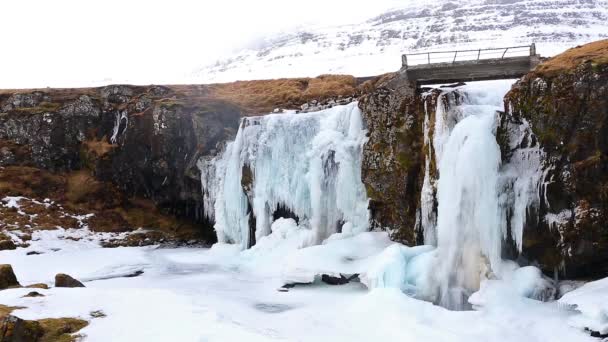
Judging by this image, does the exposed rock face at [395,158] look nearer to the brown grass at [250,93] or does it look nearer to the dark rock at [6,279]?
the dark rock at [6,279]

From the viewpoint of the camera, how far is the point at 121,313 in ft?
34.8

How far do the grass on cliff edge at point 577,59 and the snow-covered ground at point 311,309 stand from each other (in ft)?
16.2

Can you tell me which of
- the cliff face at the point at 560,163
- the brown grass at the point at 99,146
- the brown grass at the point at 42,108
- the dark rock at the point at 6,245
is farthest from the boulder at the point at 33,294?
the brown grass at the point at 42,108

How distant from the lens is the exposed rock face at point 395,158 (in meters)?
15.6

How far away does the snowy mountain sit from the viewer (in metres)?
60.0

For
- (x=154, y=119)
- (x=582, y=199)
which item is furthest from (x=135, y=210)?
(x=582, y=199)

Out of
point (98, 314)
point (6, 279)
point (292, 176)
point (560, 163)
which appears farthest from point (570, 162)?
point (6, 279)

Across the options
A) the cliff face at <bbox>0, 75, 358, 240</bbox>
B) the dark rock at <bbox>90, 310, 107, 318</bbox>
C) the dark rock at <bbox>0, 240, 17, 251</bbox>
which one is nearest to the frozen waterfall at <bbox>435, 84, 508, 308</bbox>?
the dark rock at <bbox>90, 310, 107, 318</bbox>

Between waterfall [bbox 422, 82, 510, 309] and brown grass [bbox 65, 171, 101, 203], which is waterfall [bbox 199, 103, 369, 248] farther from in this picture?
brown grass [bbox 65, 171, 101, 203]

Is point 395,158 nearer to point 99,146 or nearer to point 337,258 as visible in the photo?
point 337,258

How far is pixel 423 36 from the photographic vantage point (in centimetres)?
7175

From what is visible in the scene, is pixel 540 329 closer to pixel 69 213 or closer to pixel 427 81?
pixel 427 81

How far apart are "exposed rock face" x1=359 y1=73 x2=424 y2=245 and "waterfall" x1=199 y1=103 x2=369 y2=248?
2.27ft

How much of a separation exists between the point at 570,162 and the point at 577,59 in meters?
2.55
